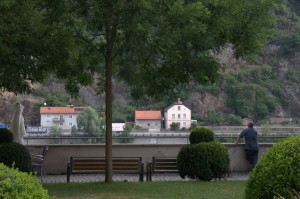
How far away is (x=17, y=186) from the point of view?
4684 millimetres

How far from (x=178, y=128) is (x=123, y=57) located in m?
14.1

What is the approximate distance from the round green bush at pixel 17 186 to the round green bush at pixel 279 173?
2.90 m

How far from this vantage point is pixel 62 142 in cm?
2095

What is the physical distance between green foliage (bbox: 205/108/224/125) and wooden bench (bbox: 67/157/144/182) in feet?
73.1

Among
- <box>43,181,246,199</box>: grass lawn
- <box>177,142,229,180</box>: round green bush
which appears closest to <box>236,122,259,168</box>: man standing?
<box>177,142,229,180</box>: round green bush

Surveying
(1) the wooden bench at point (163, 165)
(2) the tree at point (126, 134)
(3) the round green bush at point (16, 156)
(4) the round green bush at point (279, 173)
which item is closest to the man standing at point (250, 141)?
(1) the wooden bench at point (163, 165)

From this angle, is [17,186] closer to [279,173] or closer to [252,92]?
[279,173]

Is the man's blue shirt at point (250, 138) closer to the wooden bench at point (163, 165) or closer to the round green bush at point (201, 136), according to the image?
the wooden bench at point (163, 165)

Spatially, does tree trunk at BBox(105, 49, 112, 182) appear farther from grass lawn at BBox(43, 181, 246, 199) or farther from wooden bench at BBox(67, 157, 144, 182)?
wooden bench at BBox(67, 157, 144, 182)

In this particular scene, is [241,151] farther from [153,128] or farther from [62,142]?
[153,128]

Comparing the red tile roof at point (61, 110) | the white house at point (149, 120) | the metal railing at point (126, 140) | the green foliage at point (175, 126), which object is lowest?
the metal railing at point (126, 140)

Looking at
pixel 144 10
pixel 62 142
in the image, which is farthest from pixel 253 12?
pixel 62 142

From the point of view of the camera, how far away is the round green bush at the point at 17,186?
4.61 metres

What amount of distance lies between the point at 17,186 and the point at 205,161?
10.8m
